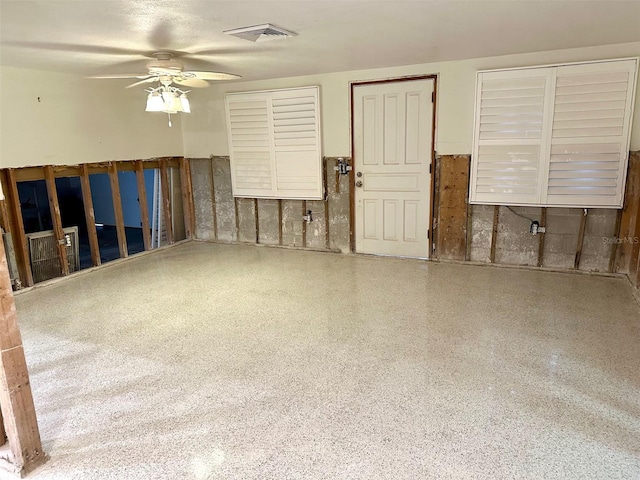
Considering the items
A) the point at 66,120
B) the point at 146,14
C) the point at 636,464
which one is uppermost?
the point at 146,14

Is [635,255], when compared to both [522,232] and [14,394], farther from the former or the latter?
[14,394]

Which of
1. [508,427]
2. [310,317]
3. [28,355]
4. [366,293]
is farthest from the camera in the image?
[366,293]

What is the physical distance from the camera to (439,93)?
15.2 feet

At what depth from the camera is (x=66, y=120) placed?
15.4ft

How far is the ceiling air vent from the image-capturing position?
9.47 feet

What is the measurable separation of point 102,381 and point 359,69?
408 cm

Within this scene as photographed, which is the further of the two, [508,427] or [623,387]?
[623,387]

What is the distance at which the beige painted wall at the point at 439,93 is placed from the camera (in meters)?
4.04

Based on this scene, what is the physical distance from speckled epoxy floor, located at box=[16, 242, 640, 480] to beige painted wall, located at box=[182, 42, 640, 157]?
1620 mm

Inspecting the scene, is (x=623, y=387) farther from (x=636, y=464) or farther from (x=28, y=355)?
(x=28, y=355)

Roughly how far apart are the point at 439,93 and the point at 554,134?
1.26 metres

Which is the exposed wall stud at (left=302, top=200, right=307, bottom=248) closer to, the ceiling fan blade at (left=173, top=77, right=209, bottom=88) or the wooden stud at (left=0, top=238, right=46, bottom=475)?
the ceiling fan blade at (left=173, top=77, right=209, bottom=88)

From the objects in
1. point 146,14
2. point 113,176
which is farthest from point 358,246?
point 146,14

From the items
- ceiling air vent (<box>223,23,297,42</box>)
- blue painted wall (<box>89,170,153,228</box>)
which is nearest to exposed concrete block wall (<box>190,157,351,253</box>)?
ceiling air vent (<box>223,23,297,42</box>)
